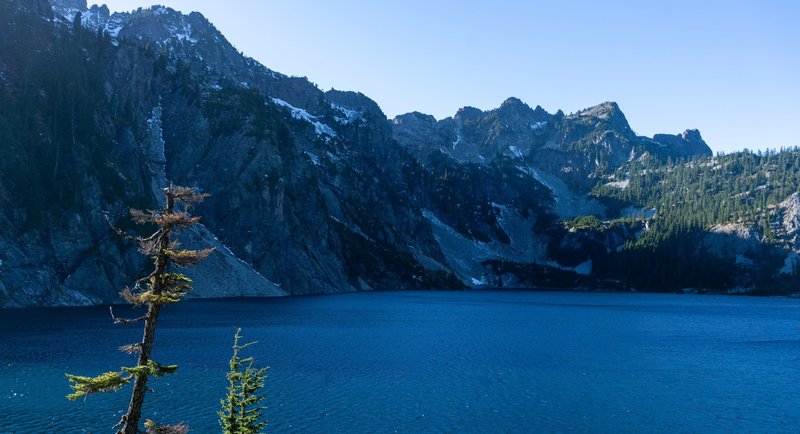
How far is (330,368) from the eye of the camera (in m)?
69.4

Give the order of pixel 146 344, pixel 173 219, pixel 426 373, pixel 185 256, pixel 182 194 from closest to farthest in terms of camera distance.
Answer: pixel 146 344
pixel 173 219
pixel 185 256
pixel 182 194
pixel 426 373

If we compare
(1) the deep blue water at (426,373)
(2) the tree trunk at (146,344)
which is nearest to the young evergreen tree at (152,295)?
(2) the tree trunk at (146,344)

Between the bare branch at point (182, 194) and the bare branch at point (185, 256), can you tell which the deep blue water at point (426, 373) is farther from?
the bare branch at point (182, 194)

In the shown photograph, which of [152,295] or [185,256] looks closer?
[152,295]

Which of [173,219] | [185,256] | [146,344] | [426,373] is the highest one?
[173,219]

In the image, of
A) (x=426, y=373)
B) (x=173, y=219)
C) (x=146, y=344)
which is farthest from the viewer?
(x=426, y=373)

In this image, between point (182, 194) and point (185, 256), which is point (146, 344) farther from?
point (182, 194)

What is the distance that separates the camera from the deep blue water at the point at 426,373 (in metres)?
49.4

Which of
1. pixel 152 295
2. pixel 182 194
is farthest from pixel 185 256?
pixel 182 194

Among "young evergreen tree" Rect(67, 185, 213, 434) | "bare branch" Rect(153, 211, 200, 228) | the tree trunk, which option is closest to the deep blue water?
the tree trunk

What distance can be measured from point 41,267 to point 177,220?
12856 centimetres

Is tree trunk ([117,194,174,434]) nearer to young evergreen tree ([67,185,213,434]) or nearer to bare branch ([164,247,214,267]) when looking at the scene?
young evergreen tree ([67,185,213,434])

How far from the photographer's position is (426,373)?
68938 millimetres

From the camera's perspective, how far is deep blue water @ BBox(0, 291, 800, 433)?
49438mm
